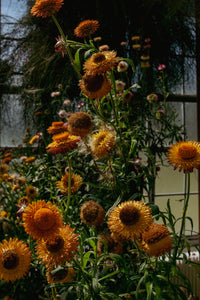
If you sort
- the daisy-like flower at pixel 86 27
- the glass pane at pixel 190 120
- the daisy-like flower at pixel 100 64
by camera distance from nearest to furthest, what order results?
the daisy-like flower at pixel 100 64 → the daisy-like flower at pixel 86 27 → the glass pane at pixel 190 120

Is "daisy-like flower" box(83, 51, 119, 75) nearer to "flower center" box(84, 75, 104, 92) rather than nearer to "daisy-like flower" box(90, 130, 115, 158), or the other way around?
"flower center" box(84, 75, 104, 92)

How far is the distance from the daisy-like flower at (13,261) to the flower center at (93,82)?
31cm

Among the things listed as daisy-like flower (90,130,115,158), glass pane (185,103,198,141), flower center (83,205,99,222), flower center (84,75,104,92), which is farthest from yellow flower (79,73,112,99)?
glass pane (185,103,198,141)

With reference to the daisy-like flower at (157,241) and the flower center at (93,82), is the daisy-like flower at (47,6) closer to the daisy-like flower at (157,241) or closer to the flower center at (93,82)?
the flower center at (93,82)

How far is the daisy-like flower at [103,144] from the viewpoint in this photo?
0.60 metres

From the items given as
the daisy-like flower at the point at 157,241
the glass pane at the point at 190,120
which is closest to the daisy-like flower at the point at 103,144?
the daisy-like flower at the point at 157,241

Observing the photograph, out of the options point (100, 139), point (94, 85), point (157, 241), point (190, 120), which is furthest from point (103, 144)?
point (190, 120)

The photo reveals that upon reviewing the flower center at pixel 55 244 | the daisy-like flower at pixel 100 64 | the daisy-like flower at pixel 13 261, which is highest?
the daisy-like flower at pixel 100 64

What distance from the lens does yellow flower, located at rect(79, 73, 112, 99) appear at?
540 mm

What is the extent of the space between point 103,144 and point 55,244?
0.25m

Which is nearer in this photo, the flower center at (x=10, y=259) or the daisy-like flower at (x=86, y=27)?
the flower center at (x=10, y=259)

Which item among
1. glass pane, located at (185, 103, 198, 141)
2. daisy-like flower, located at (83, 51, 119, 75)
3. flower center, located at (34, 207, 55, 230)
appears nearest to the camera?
flower center, located at (34, 207, 55, 230)

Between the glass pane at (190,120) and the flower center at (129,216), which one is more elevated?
the glass pane at (190,120)

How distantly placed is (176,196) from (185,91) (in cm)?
74
